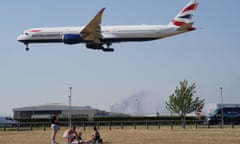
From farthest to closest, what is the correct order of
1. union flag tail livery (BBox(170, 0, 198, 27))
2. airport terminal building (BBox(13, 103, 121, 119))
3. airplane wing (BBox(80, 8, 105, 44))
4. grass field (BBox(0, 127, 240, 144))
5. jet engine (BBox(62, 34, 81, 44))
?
airport terminal building (BBox(13, 103, 121, 119)), union flag tail livery (BBox(170, 0, 198, 27)), airplane wing (BBox(80, 8, 105, 44)), jet engine (BBox(62, 34, 81, 44)), grass field (BBox(0, 127, 240, 144))

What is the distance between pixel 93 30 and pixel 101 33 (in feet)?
7.38

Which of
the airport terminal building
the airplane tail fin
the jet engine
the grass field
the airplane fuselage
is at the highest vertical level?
the airplane tail fin

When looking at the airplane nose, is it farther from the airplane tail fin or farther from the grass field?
the grass field

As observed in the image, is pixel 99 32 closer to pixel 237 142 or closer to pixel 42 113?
pixel 237 142

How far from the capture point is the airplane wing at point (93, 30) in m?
57.4

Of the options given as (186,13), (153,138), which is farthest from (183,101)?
(153,138)

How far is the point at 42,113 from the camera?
119188 millimetres

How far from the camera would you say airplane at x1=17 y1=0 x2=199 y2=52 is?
57.4 m

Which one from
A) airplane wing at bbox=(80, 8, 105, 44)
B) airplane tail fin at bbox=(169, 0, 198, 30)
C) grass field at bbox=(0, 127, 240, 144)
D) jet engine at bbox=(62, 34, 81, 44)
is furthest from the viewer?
airplane tail fin at bbox=(169, 0, 198, 30)

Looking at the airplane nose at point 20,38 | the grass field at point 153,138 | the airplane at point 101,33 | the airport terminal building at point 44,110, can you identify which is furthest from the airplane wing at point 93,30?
the airport terminal building at point 44,110

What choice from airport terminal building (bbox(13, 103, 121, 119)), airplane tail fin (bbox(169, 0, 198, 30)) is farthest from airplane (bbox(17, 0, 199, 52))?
airport terminal building (bbox(13, 103, 121, 119))

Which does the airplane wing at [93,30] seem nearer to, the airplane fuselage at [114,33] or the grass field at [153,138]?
the airplane fuselage at [114,33]

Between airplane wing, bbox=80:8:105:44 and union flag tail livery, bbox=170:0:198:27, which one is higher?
union flag tail livery, bbox=170:0:198:27

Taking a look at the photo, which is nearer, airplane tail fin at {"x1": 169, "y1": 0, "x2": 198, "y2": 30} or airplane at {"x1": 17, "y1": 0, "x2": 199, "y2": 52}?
airplane at {"x1": 17, "y1": 0, "x2": 199, "y2": 52}
